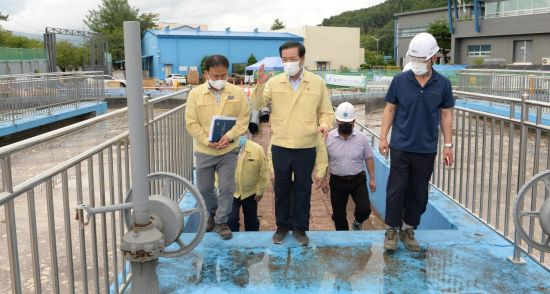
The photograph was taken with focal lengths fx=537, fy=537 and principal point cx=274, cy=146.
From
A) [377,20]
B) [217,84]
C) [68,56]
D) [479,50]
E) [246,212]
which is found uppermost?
[377,20]

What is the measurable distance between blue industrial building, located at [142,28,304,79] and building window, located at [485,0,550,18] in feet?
62.5

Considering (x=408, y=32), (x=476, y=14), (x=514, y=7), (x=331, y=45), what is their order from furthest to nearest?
(x=408, y=32), (x=331, y=45), (x=476, y=14), (x=514, y=7)

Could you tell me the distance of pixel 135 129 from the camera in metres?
2.69

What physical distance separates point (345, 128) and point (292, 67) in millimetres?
1412

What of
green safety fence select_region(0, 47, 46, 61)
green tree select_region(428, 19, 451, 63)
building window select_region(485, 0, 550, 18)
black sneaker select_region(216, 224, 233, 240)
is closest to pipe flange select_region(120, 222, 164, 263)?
black sneaker select_region(216, 224, 233, 240)

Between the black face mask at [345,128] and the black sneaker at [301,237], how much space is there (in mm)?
1383

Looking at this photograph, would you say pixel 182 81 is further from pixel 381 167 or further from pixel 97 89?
pixel 381 167

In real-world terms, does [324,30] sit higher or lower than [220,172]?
higher

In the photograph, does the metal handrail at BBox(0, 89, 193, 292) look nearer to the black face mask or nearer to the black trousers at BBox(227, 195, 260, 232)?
the black trousers at BBox(227, 195, 260, 232)

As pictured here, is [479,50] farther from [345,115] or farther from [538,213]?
[538,213]

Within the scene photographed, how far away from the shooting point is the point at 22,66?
36.0 meters

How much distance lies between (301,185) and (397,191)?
758 mm

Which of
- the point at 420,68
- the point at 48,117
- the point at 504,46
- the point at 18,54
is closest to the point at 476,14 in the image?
the point at 504,46

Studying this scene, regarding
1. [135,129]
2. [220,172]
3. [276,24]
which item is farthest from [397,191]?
[276,24]
